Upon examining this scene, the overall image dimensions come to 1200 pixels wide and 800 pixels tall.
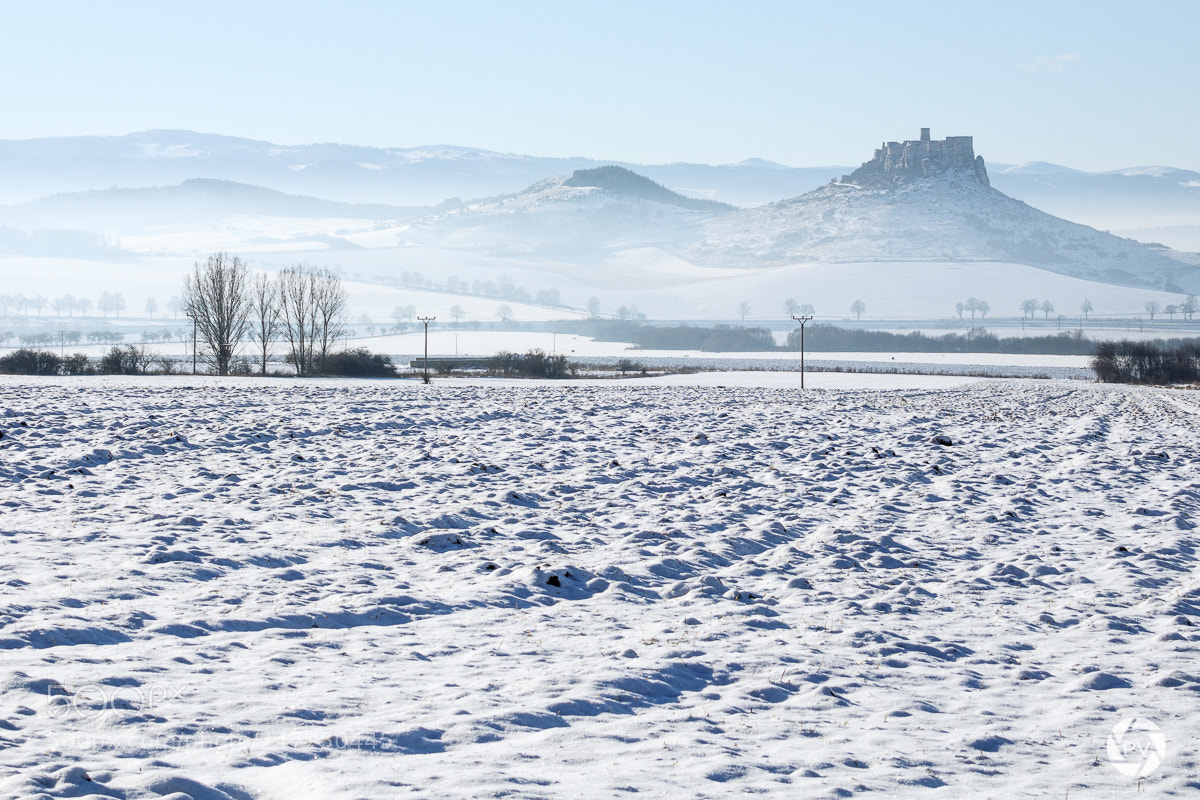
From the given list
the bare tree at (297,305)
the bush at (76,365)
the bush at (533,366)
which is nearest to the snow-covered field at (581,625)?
the bush at (76,365)

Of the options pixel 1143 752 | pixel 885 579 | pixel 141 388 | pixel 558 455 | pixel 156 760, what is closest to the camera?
pixel 156 760

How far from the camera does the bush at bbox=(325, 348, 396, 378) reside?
255 feet

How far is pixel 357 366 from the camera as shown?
78000mm

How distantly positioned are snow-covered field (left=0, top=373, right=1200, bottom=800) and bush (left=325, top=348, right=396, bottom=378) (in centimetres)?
5731

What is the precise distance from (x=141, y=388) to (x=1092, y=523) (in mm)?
42162

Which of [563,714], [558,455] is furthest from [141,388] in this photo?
[563,714]

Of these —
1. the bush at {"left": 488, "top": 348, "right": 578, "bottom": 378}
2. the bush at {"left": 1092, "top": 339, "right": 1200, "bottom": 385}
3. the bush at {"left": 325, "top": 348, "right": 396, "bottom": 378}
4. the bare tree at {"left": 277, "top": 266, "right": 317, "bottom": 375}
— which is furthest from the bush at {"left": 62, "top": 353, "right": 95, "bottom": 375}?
the bush at {"left": 1092, "top": 339, "right": 1200, "bottom": 385}

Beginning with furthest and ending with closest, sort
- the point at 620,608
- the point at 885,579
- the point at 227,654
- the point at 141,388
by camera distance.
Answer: the point at 141,388, the point at 885,579, the point at 620,608, the point at 227,654

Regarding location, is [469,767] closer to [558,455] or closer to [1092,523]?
[1092,523]

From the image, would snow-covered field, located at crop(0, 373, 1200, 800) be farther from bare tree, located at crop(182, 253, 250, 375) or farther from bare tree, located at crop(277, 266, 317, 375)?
bare tree, located at crop(277, 266, 317, 375)

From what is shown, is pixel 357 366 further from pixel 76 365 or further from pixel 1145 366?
pixel 1145 366

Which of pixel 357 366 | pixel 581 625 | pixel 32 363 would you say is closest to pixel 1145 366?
pixel 357 366

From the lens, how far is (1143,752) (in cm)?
695

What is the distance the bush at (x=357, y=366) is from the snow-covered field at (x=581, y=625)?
5731 cm
